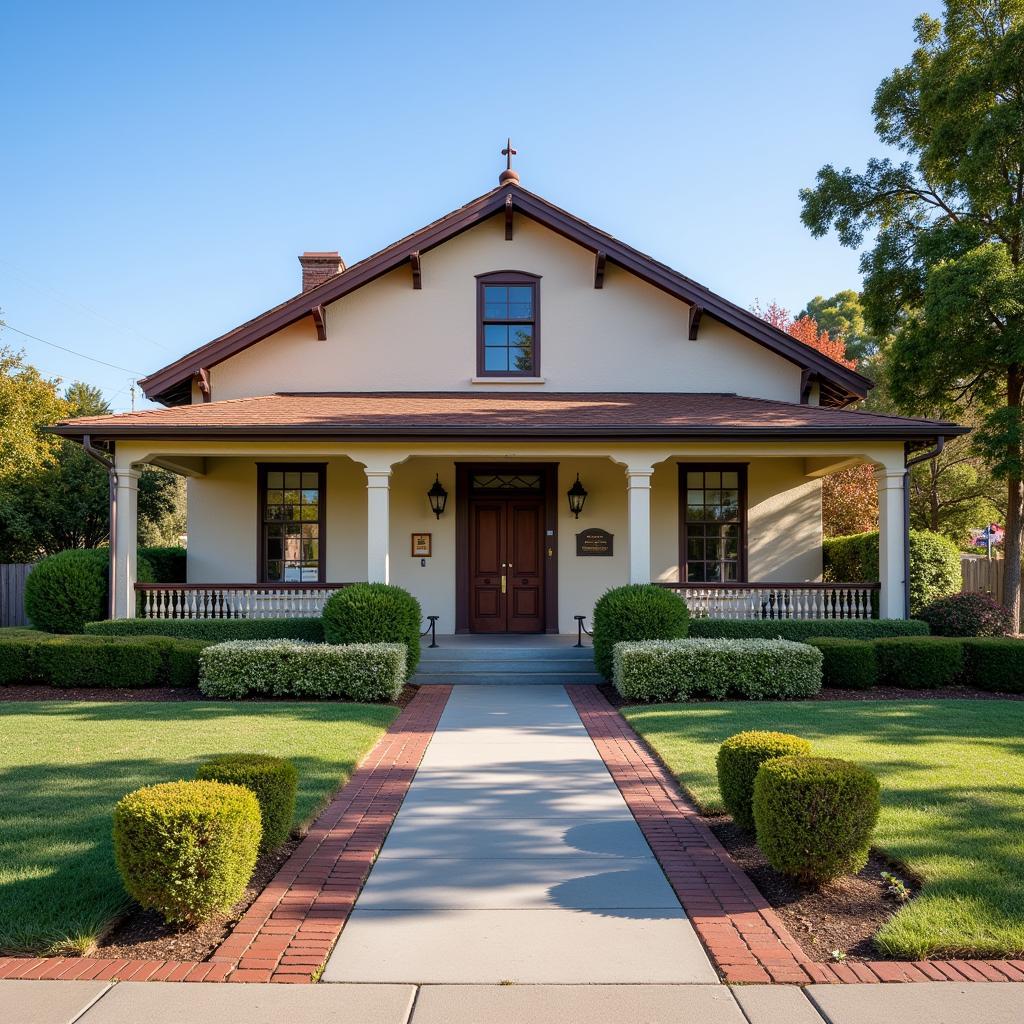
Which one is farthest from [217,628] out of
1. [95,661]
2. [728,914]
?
[728,914]

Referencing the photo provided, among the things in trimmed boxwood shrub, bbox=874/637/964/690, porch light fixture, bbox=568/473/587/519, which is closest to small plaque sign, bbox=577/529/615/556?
porch light fixture, bbox=568/473/587/519

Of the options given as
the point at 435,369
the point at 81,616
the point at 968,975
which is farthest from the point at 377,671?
the point at 968,975

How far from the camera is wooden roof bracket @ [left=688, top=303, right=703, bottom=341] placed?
15695mm

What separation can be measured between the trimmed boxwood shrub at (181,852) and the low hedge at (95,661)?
7.86 m

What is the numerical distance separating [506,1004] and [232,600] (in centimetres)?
1145

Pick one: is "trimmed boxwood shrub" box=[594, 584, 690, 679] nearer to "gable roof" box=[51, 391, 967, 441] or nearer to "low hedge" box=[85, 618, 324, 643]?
"gable roof" box=[51, 391, 967, 441]

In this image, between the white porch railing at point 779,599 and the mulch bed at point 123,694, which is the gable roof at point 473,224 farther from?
the mulch bed at point 123,694

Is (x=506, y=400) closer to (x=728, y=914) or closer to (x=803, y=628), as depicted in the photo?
(x=803, y=628)

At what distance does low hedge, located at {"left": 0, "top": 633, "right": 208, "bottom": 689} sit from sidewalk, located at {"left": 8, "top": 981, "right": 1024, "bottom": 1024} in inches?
336

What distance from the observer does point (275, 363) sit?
16141 millimetres

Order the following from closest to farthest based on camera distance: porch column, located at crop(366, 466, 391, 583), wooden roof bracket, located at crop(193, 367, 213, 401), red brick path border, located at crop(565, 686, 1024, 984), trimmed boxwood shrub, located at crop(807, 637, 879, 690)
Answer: red brick path border, located at crop(565, 686, 1024, 984) → trimmed boxwood shrub, located at crop(807, 637, 879, 690) → porch column, located at crop(366, 466, 391, 583) → wooden roof bracket, located at crop(193, 367, 213, 401)

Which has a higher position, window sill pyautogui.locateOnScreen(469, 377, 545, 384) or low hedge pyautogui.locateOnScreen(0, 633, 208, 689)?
window sill pyautogui.locateOnScreen(469, 377, 545, 384)

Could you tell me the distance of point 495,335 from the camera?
16.2m

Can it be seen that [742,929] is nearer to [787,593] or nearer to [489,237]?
[787,593]
